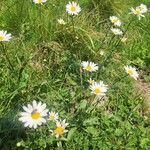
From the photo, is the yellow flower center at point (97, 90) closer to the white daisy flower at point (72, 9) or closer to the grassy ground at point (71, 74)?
the grassy ground at point (71, 74)

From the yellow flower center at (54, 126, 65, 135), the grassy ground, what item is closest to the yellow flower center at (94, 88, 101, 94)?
the grassy ground

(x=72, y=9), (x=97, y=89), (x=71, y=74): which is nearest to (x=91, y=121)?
(x=97, y=89)

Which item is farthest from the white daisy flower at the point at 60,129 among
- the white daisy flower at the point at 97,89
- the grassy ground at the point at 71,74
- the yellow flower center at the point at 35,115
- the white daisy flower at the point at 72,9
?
the white daisy flower at the point at 72,9

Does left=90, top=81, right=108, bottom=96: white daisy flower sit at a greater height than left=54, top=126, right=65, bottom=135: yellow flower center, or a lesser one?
greater

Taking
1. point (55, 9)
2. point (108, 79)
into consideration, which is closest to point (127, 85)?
point (108, 79)

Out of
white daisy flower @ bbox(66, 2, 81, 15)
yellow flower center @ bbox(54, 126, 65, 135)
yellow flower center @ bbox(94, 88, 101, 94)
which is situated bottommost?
yellow flower center @ bbox(54, 126, 65, 135)

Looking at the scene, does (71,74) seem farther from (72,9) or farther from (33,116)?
(33,116)

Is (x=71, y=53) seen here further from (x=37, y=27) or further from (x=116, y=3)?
(x=116, y=3)

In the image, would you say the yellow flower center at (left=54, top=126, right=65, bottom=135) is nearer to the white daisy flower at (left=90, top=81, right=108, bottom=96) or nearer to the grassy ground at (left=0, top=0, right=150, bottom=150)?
the grassy ground at (left=0, top=0, right=150, bottom=150)
